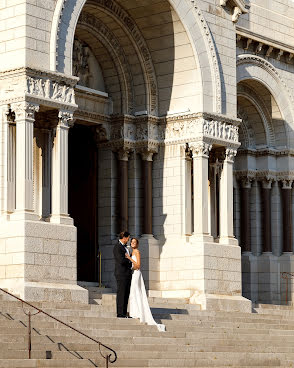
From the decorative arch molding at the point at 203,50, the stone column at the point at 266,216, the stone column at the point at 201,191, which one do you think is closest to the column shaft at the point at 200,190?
the stone column at the point at 201,191

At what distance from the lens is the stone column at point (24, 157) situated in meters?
30.9

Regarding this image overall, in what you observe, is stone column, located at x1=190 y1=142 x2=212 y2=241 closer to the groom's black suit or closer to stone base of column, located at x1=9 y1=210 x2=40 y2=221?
stone base of column, located at x1=9 y1=210 x2=40 y2=221

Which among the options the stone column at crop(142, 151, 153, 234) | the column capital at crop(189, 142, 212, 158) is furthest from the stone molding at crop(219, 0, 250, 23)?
the stone column at crop(142, 151, 153, 234)

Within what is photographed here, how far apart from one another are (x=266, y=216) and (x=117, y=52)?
1012cm

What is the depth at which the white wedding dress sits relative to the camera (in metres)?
29.2

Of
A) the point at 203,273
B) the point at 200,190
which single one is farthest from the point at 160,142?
the point at 203,273

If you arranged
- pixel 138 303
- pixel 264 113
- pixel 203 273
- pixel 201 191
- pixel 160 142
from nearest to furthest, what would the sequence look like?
pixel 138 303 → pixel 203 273 → pixel 201 191 → pixel 160 142 → pixel 264 113

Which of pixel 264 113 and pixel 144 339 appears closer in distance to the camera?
pixel 144 339

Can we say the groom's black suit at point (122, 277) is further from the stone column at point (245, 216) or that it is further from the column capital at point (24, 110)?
the stone column at point (245, 216)

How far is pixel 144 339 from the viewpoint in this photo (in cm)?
2775

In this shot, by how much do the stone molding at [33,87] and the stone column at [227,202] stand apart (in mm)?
7780

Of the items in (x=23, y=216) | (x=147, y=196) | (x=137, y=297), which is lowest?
(x=137, y=297)

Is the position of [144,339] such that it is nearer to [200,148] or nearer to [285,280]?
[200,148]

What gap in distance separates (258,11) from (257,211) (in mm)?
7479
